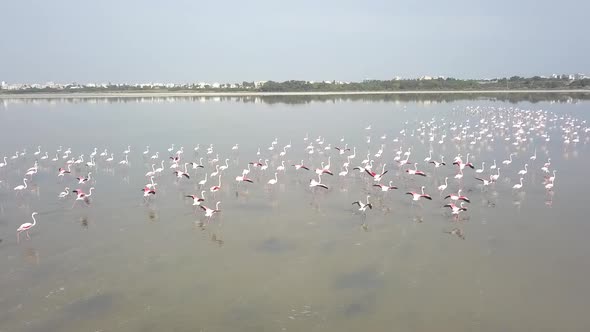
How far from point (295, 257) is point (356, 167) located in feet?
25.2

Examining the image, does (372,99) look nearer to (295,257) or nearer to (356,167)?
(356,167)

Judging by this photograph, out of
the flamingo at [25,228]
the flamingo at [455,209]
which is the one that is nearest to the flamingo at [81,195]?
the flamingo at [25,228]

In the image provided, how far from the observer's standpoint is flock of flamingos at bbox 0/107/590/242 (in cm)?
1433

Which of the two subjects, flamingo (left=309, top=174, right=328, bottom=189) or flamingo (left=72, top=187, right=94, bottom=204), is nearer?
flamingo (left=72, top=187, right=94, bottom=204)

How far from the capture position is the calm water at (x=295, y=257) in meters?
7.68

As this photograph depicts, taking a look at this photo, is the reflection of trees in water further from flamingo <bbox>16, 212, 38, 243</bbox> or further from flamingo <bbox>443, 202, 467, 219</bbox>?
flamingo <bbox>16, 212, 38, 243</bbox>

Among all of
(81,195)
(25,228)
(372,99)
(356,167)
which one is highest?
(372,99)

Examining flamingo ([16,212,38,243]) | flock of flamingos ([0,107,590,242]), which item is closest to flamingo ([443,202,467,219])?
flock of flamingos ([0,107,590,242])

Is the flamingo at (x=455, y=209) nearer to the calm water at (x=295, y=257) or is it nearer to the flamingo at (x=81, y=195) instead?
the calm water at (x=295, y=257)

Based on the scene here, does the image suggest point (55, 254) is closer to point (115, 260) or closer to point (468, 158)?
point (115, 260)

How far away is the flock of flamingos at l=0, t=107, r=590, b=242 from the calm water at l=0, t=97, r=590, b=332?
219 millimetres

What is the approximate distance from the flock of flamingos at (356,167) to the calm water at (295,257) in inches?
8.6

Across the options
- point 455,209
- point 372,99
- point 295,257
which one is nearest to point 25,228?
point 295,257

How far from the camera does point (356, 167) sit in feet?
55.4
